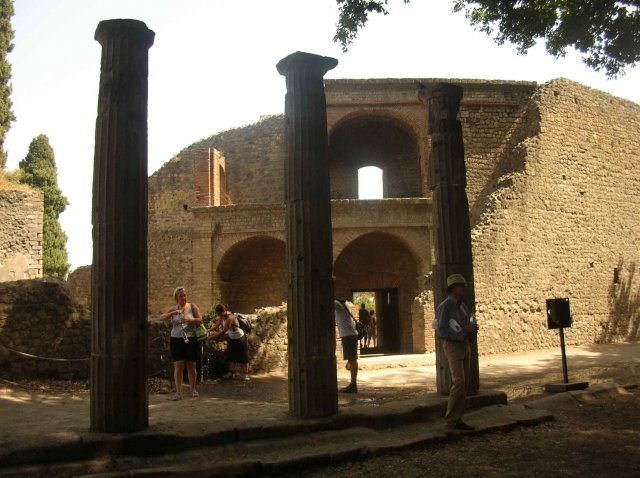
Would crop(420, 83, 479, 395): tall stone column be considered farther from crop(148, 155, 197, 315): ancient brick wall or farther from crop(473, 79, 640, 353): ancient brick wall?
crop(148, 155, 197, 315): ancient brick wall

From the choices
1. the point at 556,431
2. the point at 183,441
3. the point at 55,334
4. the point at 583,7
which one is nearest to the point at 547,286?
the point at 583,7

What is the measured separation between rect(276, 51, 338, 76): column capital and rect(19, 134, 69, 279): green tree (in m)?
28.8

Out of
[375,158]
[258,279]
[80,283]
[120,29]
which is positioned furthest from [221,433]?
[375,158]

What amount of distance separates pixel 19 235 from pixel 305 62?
13.7 meters

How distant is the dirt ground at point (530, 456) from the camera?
475 cm

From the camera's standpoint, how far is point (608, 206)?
19656mm

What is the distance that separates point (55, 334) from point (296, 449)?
6.60m

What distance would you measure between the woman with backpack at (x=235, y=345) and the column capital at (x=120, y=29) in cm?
619

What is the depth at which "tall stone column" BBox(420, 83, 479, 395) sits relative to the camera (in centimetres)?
743

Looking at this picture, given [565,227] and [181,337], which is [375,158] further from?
[181,337]

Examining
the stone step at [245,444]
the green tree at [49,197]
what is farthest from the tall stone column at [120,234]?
the green tree at [49,197]

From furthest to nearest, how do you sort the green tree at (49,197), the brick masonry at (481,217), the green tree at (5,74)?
1. the green tree at (49,197)
2. the green tree at (5,74)
3. the brick masonry at (481,217)

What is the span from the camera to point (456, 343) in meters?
6.09

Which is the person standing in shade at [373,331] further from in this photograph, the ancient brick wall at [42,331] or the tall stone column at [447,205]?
the tall stone column at [447,205]
